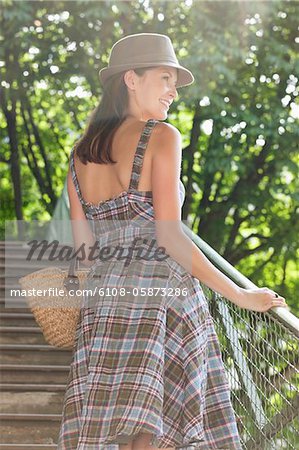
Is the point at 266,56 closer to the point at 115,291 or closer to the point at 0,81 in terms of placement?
the point at 0,81

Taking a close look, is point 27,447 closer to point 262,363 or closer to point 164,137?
point 262,363

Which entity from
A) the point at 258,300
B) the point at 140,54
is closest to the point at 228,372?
the point at 258,300

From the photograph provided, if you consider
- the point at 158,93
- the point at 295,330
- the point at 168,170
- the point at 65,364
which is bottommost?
the point at 65,364

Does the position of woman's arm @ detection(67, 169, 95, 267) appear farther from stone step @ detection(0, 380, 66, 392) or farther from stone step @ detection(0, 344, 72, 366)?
stone step @ detection(0, 344, 72, 366)

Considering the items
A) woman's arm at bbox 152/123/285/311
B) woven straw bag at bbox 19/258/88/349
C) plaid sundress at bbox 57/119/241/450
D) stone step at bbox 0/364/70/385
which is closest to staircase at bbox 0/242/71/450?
stone step at bbox 0/364/70/385

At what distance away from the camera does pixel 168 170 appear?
99.5 inches

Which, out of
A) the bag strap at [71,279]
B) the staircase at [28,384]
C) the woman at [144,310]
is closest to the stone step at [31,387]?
the staircase at [28,384]

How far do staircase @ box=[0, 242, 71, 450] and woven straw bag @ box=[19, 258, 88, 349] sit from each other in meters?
1.87

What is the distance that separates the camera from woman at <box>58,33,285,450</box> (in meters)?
2.49

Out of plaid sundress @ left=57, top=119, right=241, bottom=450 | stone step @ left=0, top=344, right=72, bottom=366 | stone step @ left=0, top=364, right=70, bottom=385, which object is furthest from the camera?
stone step @ left=0, top=344, right=72, bottom=366

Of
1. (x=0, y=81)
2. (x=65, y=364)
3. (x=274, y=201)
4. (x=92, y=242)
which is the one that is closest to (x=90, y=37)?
(x=0, y=81)

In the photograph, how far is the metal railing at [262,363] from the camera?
2598 mm

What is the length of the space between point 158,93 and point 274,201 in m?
9.57

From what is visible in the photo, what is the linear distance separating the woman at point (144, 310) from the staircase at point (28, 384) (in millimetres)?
2142
